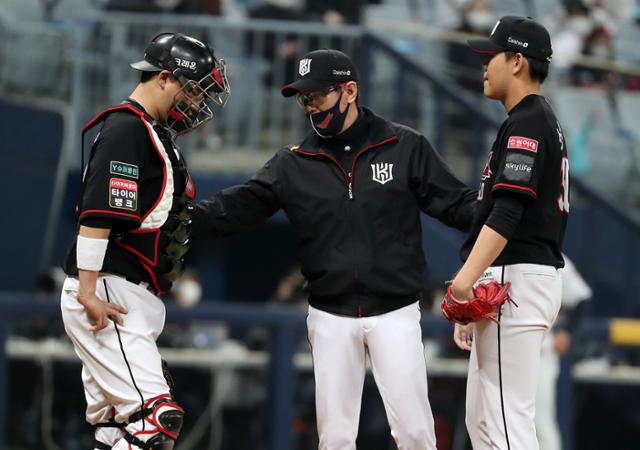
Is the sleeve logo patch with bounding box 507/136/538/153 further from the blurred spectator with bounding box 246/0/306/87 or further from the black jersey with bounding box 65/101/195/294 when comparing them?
the blurred spectator with bounding box 246/0/306/87

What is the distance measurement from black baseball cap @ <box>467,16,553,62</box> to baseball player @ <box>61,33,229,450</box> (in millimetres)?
1130

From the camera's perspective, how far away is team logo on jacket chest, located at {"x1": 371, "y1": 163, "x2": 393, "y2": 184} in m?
5.71

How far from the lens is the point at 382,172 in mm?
5727

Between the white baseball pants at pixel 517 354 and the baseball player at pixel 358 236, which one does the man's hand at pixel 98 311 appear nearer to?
the baseball player at pixel 358 236

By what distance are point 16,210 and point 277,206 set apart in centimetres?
586

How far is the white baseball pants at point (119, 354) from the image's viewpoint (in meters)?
5.17

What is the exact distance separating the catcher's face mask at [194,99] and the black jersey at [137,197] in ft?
0.28

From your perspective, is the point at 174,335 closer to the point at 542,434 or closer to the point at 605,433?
the point at 542,434

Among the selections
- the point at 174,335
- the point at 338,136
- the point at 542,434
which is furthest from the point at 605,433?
Result: the point at 338,136

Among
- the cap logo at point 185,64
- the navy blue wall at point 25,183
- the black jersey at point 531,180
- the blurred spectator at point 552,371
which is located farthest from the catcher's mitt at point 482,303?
the navy blue wall at point 25,183

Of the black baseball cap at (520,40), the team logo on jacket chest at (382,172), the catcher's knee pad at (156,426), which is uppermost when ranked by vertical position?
the black baseball cap at (520,40)

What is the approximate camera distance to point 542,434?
29.3ft

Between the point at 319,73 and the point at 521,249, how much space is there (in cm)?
117

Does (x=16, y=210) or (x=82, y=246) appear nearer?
(x=82, y=246)
